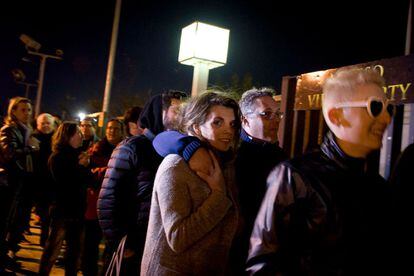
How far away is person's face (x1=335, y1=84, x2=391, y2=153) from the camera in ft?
5.35

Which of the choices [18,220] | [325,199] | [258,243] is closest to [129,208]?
[258,243]

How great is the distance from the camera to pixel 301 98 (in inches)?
154

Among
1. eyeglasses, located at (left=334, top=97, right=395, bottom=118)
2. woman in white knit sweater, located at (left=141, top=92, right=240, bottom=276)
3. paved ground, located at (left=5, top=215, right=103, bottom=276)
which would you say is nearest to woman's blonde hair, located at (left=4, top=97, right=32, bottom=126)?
paved ground, located at (left=5, top=215, right=103, bottom=276)

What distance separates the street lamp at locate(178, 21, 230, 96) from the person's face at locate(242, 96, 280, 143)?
254 cm

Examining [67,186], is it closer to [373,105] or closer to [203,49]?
[203,49]

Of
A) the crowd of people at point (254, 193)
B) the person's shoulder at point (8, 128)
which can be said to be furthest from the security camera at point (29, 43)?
the crowd of people at point (254, 193)

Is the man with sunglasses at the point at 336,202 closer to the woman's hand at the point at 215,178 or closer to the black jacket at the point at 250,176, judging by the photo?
the woman's hand at the point at 215,178

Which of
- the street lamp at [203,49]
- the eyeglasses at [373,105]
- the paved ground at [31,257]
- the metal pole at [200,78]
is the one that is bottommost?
the paved ground at [31,257]

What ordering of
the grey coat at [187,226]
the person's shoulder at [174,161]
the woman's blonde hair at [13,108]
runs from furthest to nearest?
the woman's blonde hair at [13,108], the person's shoulder at [174,161], the grey coat at [187,226]

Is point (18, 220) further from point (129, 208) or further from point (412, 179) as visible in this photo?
point (412, 179)

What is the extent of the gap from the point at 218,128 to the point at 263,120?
2.49ft

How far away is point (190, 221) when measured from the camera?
1.97m

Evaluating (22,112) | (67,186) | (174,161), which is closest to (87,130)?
(22,112)

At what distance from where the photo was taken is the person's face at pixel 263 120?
117 inches
